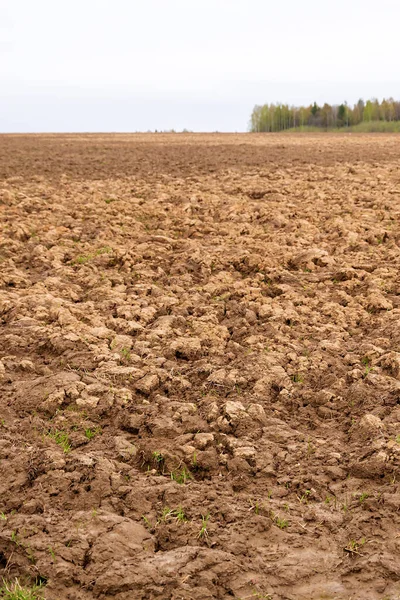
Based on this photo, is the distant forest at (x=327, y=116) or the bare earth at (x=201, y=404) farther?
the distant forest at (x=327, y=116)

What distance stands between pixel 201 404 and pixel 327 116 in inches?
2244

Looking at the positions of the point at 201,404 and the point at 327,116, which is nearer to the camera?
the point at 201,404

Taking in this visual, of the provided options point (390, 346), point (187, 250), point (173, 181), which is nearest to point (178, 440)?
point (390, 346)

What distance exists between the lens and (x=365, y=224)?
28.2ft

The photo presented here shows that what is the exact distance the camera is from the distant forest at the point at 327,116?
54.9 m

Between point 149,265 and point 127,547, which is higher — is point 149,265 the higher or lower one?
the higher one

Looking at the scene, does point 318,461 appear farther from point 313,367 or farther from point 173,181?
point 173,181

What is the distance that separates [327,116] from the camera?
57.2 meters

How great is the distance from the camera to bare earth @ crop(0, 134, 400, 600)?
3.05m

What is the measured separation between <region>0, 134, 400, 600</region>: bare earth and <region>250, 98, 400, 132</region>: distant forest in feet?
153

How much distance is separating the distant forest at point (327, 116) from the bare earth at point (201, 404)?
4651 centimetres

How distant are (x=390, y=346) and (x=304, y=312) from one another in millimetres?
972

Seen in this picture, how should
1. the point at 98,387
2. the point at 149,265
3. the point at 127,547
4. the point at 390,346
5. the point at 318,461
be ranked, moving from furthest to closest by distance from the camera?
the point at 149,265, the point at 390,346, the point at 98,387, the point at 318,461, the point at 127,547

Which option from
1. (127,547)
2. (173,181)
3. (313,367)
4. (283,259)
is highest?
(173,181)
